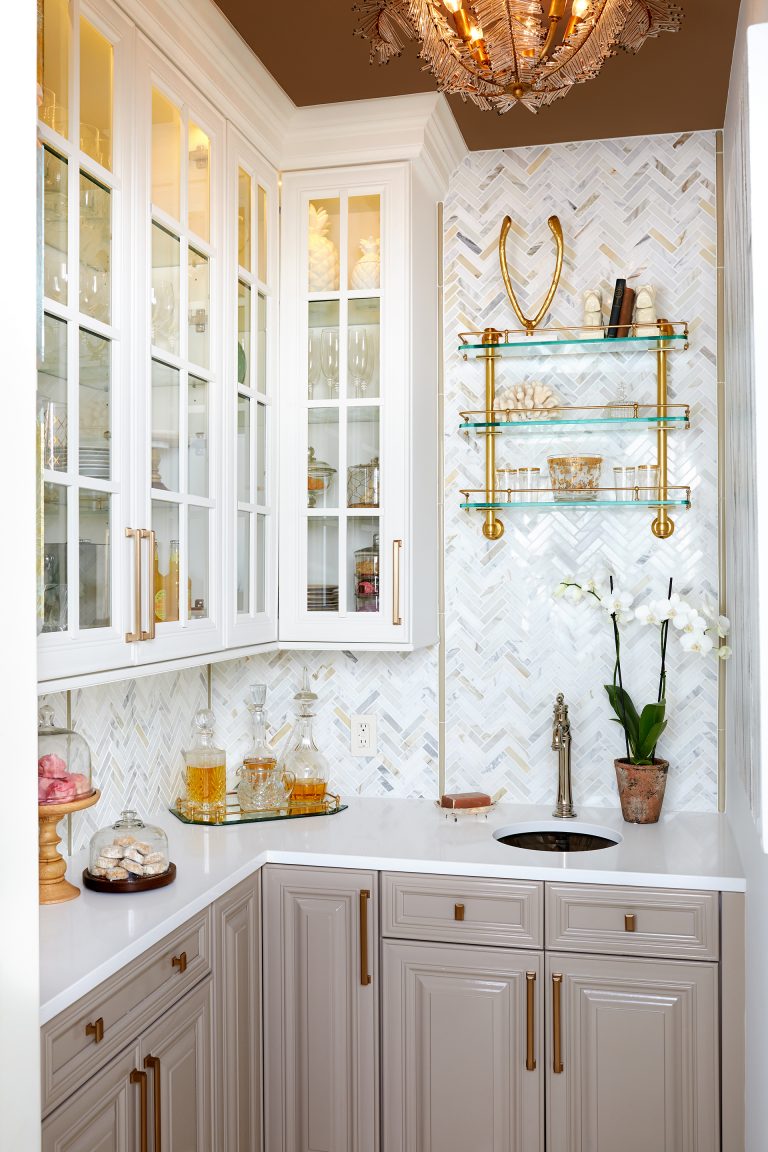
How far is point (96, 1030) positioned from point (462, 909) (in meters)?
0.92

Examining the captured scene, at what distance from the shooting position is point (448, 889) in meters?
2.33

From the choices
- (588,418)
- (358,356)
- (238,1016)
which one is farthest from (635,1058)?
(358,356)

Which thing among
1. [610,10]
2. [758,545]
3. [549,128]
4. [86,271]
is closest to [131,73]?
[86,271]

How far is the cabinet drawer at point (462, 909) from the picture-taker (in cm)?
229

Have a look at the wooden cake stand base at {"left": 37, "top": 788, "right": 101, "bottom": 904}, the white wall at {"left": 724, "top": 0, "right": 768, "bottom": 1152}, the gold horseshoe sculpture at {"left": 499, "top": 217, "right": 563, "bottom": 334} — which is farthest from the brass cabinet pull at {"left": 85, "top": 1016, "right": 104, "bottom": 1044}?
the gold horseshoe sculpture at {"left": 499, "top": 217, "right": 563, "bottom": 334}

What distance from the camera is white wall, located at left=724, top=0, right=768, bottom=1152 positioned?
1.68 meters

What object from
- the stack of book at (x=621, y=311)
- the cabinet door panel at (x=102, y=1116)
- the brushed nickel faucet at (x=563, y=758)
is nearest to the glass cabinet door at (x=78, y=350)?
the cabinet door panel at (x=102, y=1116)

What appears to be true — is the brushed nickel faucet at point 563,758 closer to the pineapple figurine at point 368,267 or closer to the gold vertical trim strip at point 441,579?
the gold vertical trim strip at point 441,579

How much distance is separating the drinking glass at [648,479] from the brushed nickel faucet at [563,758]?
1.96 feet

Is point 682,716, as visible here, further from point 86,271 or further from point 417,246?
point 86,271

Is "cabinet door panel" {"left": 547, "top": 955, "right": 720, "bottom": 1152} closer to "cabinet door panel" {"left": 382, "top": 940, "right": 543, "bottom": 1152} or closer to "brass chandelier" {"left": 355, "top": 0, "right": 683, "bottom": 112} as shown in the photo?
"cabinet door panel" {"left": 382, "top": 940, "right": 543, "bottom": 1152}

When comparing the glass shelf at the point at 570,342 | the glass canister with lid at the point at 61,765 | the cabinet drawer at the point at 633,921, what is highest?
the glass shelf at the point at 570,342

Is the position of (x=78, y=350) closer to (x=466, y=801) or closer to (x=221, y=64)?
(x=221, y=64)

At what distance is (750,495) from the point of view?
1.87 metres
